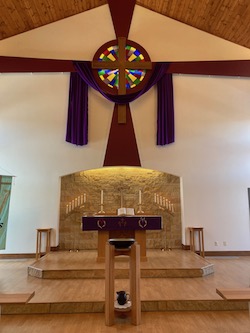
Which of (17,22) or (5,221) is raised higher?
(17,22)

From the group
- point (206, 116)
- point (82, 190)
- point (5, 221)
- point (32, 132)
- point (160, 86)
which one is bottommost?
point (5, 221)

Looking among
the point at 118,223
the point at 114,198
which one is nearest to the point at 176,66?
the point at 114,198

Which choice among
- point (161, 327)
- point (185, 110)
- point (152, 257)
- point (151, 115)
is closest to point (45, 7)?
point (151, 115)

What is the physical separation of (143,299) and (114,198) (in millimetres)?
3558

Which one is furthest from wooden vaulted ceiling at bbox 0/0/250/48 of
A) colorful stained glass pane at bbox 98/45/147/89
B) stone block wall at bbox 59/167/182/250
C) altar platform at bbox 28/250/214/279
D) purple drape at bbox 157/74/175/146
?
altar platform at bbox 28/250/214/279

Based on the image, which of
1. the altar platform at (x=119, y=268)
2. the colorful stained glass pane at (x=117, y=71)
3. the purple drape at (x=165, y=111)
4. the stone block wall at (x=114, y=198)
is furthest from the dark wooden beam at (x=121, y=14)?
the altar platform at (x=119, y=268)

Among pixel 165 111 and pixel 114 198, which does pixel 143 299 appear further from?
pixel 165 111

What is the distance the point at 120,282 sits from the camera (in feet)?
13.5

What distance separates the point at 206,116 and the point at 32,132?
4184mm

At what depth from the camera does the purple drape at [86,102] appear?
6297 mm

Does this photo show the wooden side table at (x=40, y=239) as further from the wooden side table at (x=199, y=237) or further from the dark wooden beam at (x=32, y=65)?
the dark wooden beam at (x=32, y=65)

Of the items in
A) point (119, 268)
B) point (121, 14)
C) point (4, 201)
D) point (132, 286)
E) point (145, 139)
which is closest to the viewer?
point (132, 286)

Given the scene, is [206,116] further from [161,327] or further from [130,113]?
[161,327]

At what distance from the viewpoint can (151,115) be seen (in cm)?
655
